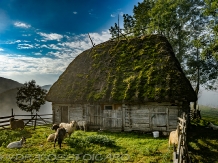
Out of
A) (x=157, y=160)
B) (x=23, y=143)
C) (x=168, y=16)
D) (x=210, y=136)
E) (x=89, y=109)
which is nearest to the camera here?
(x=157, y=160)

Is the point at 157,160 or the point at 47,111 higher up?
the point at 157,160

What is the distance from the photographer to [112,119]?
15.4m

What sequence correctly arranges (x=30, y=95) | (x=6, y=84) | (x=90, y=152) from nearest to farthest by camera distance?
(x=90, y=152)
(x=30, y=95)
(x=6, y=84)

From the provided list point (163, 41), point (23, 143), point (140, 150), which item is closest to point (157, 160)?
point (140, 150)

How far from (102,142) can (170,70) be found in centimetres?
853

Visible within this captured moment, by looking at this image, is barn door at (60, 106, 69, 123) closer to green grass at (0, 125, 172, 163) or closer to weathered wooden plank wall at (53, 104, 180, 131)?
weathered wooden plank wall at (53, 104, 180, 131)

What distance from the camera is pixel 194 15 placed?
968 inches

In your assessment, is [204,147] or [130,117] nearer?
[204,147]

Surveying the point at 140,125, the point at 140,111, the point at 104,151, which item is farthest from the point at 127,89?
the point at 104,151

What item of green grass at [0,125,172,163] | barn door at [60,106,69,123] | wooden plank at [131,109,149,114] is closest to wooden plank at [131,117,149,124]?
wooden plank at [131,109,149,114]

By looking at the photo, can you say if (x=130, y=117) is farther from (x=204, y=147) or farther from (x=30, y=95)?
(x=30, y=95)

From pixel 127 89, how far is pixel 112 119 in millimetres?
2972

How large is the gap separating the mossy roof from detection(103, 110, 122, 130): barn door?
111 cm

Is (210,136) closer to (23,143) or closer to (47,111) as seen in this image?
(23,143)
